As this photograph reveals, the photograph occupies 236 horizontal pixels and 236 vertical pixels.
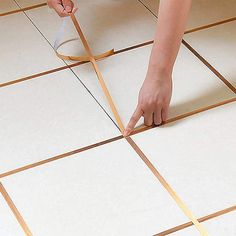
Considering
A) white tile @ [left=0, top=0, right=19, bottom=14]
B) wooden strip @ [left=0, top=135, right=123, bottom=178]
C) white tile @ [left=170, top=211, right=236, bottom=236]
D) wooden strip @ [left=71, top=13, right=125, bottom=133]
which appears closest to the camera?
white tile @ [left=170, top=211, right=236, bottom=236]

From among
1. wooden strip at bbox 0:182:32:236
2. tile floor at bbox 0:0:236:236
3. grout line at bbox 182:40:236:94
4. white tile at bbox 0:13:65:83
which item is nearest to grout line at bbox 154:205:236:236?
tile floor at bbox 0:0:236:236

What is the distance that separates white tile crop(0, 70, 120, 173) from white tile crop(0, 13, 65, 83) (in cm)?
5

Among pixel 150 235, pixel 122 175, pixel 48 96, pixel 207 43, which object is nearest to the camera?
pixel 150 235

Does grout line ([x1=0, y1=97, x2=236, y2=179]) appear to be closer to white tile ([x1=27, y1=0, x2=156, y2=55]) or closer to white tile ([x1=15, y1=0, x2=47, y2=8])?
white tile ([x1=27, y1=0, x2=156, y2=55])

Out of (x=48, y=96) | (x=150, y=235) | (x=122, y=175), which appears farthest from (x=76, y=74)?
(x=150, y=235)

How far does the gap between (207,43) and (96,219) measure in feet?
2.03

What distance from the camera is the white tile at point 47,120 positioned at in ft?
4.31

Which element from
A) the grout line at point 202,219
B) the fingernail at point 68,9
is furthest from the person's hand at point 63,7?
the grout line at point 202,219

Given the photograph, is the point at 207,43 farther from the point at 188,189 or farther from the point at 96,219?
the point at 96,219

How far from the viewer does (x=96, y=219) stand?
115cm

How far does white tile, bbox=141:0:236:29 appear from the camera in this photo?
1.70 m

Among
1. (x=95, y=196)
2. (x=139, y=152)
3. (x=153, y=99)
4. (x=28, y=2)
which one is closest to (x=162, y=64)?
(x=153, y=99)

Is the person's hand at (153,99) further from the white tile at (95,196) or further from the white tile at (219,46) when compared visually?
the white tile at (219,46)

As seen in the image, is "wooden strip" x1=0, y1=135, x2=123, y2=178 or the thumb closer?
"wooden strip" x1=0, y1=135, x2=123, y2=178
